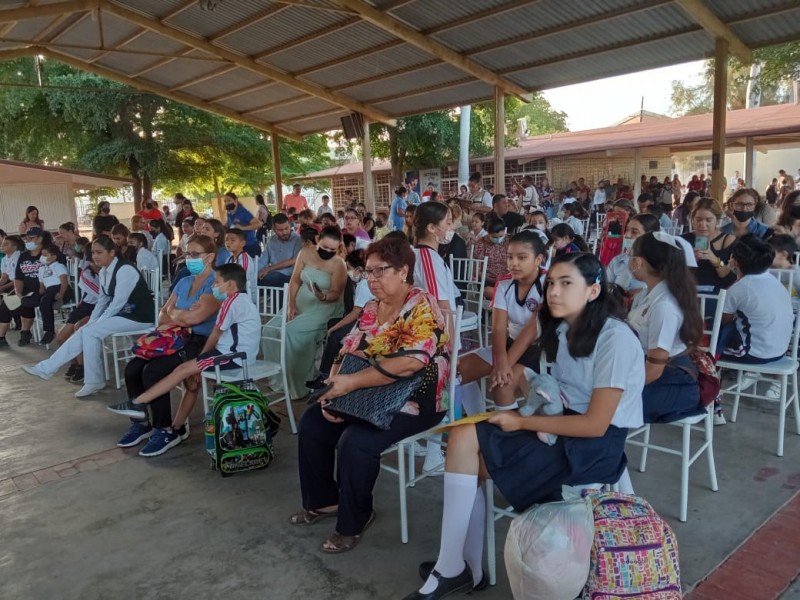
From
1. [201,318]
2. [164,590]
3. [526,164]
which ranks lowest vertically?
[164,590]

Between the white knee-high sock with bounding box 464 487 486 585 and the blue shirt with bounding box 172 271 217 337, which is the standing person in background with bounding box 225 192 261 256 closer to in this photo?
the blue shirt with bounding box 172 271 217 337

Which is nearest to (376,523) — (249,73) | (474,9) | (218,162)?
(474,9)

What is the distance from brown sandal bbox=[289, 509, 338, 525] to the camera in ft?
9.27

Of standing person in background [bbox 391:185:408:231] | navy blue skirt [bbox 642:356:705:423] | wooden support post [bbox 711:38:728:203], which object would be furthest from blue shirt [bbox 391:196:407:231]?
navy blue skirt [bbox 642:356:705:423]

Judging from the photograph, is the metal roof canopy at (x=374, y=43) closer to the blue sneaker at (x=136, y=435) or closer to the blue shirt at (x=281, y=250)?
the blue shirt at (x=281, y=250)

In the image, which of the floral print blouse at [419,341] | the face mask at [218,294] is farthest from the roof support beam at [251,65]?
the floral print blouse at [419,341]

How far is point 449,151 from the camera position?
61.9 ft

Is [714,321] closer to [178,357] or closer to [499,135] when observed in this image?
[178,357]

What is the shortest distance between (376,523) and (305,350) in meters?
1.96

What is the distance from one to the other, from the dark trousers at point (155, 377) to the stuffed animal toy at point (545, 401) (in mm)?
2485

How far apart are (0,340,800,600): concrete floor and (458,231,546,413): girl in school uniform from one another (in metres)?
0.61

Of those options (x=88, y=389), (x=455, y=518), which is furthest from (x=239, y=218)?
(x=455, y=518)

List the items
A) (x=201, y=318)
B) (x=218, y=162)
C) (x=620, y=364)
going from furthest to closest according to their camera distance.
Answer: (x=218, y=162)
(x=201, y=318)
(x=620, y=364)

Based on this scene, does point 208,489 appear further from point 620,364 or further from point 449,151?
point 449,151
